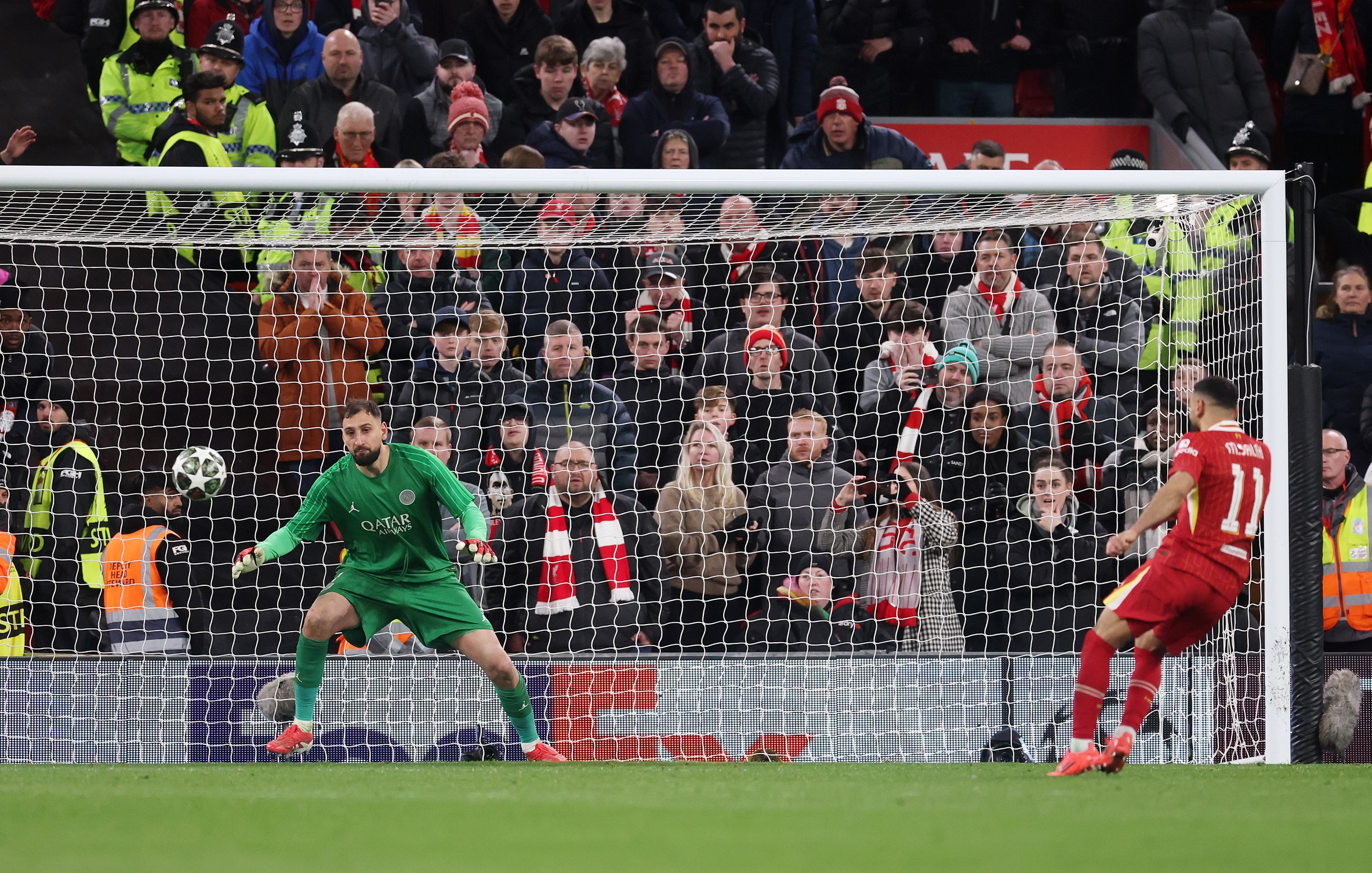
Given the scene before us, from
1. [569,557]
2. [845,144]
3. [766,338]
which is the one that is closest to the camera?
[569,557]

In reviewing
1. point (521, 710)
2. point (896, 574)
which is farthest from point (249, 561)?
point (896, 574)

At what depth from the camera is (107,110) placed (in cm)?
975

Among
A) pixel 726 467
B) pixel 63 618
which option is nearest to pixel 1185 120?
pixel 726 467

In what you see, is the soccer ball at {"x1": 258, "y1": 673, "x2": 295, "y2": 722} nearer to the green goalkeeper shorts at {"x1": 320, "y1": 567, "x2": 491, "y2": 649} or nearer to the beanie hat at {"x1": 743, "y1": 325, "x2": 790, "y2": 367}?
the green goalkeeper shorts at {"x1": 320, "y1": 567, "x2": 491, "y2": 649}

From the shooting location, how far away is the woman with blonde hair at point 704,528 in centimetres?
823

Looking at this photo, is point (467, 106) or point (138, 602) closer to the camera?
point (138, 602)

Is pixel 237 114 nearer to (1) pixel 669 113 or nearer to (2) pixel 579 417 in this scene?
(1) pixel 669 113

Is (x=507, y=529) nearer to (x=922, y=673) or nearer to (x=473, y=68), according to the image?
(x=922, y=673)

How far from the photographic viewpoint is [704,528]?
27.1 feet

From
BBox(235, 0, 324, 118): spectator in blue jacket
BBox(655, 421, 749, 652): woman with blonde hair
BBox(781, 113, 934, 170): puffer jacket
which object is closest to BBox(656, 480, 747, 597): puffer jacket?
BBox(655, 421, 749, 652): woman with blonde hair

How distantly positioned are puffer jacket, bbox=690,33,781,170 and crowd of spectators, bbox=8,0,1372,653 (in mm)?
20

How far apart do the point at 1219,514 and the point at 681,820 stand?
2711 mm

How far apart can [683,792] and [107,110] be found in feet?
21.1

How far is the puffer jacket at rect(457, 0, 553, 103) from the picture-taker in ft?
34.5
